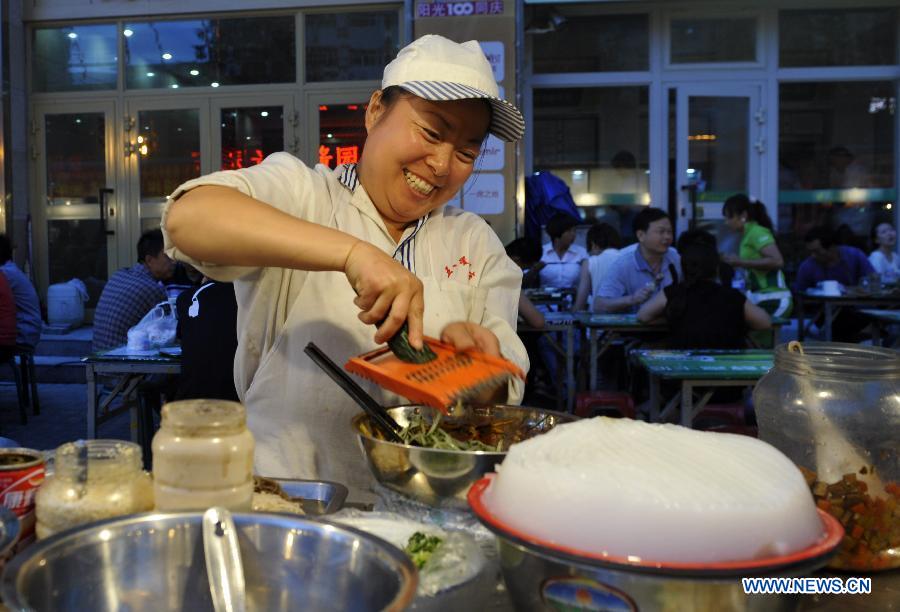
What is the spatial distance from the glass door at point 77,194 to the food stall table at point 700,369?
23.3ft

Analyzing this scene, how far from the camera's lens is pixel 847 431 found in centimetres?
143

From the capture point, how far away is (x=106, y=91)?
943 cm

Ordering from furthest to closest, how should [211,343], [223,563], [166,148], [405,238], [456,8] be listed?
[166,148] < [456,8] < [211,343] < [405,238] < [223,563]

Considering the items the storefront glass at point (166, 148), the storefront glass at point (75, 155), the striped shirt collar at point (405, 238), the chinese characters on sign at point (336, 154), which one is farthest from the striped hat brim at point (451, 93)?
the storefront glass at point (75, 155)

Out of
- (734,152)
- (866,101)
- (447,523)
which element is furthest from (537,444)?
(866,101)

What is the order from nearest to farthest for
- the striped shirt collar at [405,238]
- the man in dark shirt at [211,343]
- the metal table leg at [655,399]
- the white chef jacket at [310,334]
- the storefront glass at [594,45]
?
1. the white chef jacket at [310,334]
2. the striped shirt collar at [405,238]
3. the man in dark shirt at [211,343]
4. the metal table leg at [655,399]
5. the storefront glass at [594,45]

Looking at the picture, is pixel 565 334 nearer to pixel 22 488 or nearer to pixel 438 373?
pixel 438 373

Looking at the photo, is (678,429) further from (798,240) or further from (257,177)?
(798,240)

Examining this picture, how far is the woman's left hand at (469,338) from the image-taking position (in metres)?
1.62

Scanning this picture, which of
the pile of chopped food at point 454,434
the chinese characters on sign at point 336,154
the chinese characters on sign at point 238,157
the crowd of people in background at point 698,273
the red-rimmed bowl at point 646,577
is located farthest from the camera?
the chinese characters on sign at point 238,157

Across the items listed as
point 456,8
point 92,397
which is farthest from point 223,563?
point 456,8

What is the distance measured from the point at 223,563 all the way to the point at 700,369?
12.0 feet

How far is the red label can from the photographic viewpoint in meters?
1.15

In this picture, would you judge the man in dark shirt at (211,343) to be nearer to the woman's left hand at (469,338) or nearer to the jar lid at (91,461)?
the woman's left hand at (469,338)
